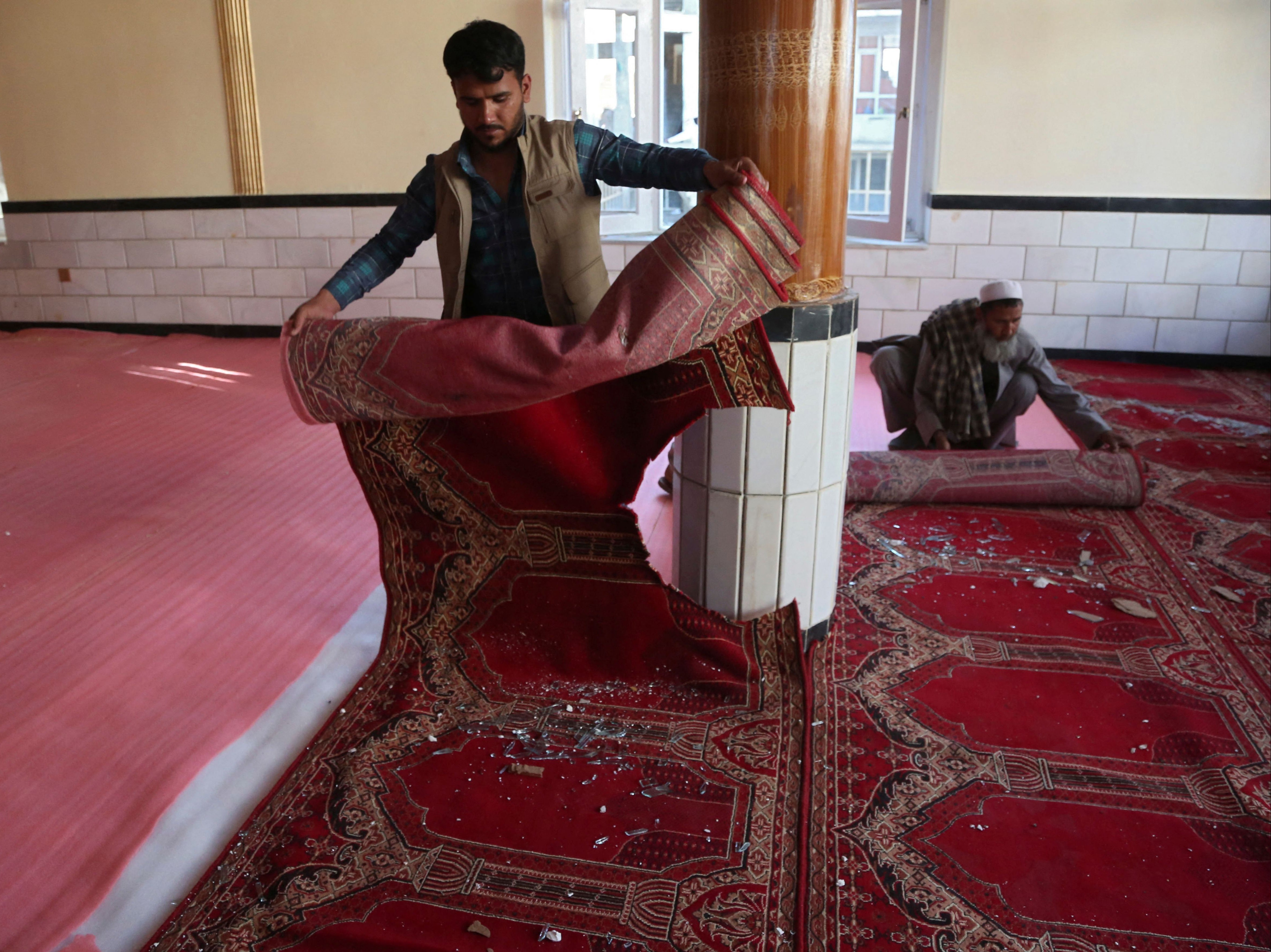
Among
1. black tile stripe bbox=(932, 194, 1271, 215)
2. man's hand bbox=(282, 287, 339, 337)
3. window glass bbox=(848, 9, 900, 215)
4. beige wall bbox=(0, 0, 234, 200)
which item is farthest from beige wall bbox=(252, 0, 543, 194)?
man's hand bbox=(282, 287, 339, 337)

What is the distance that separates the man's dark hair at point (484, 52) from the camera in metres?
1.98

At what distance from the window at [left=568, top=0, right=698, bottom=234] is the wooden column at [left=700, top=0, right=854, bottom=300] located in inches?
129

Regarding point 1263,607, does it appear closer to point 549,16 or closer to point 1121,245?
point 1121,245

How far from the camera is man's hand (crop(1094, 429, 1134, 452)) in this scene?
3.60 metres

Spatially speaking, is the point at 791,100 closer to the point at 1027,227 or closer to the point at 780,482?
the point at 780,482

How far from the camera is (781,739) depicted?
209cm

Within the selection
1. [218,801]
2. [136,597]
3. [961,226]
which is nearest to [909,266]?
[961,226]

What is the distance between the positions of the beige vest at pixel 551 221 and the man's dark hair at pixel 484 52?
0.52ft

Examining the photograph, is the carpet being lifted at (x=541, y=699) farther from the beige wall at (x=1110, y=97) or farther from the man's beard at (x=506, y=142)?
the beige wall at (x=1110, y=97)

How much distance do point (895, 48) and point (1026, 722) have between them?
4581 millimetres

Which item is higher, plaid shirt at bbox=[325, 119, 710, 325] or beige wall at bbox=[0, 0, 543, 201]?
beige wall at bbox=[0, 0, 543, 201]

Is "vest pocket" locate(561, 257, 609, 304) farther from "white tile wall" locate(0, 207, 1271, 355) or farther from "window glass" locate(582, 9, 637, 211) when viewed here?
"white tile wall" locate(0, 207, 1271, 355)

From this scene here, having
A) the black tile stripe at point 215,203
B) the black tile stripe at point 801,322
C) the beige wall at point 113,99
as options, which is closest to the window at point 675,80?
the black tile stripe at point 215,203

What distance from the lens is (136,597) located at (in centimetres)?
271
